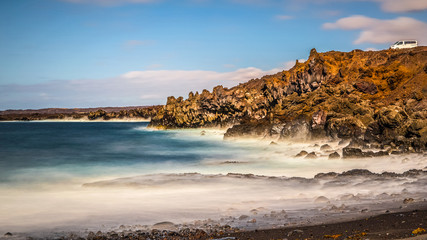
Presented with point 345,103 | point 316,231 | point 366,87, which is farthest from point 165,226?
point 366,87

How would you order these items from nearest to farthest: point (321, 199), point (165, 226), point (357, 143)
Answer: point (165, 226), point (321, 199), point (357, 143)

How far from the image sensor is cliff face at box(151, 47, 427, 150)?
2233cm

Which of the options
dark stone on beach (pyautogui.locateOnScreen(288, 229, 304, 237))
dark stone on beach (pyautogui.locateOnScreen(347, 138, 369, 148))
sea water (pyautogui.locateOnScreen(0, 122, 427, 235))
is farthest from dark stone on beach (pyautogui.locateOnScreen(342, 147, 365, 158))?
dark stone on beach (pyautogui.locateOnScreen(288, 229, 304, 237))

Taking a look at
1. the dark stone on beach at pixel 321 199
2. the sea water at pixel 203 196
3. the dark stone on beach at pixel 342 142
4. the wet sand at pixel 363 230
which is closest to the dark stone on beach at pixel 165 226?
the sea water at pixel 203 196

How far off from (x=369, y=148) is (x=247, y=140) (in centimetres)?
1631

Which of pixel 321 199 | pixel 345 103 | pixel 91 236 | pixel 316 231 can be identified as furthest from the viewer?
pixel 345 103

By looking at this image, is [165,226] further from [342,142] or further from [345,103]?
[345,103]

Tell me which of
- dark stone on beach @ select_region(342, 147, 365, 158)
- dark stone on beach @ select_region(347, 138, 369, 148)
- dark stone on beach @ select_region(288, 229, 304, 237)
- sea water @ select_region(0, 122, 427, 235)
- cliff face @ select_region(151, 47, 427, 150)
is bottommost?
sea water @ select_region(0, 122, 427, 235)

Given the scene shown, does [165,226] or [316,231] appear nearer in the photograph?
[316,231]

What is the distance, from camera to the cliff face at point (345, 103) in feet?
73.3

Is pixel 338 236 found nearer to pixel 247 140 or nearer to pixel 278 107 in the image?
pixel 247 140

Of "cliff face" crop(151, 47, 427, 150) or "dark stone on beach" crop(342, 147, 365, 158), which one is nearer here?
"dark stone on beach" crop(342, 147, 365, 158)

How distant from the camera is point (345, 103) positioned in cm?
3180

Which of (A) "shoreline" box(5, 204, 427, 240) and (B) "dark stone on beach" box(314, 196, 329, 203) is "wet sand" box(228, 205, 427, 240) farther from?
(B) "dark stone on beach" box(314, 196, 329, 203)
